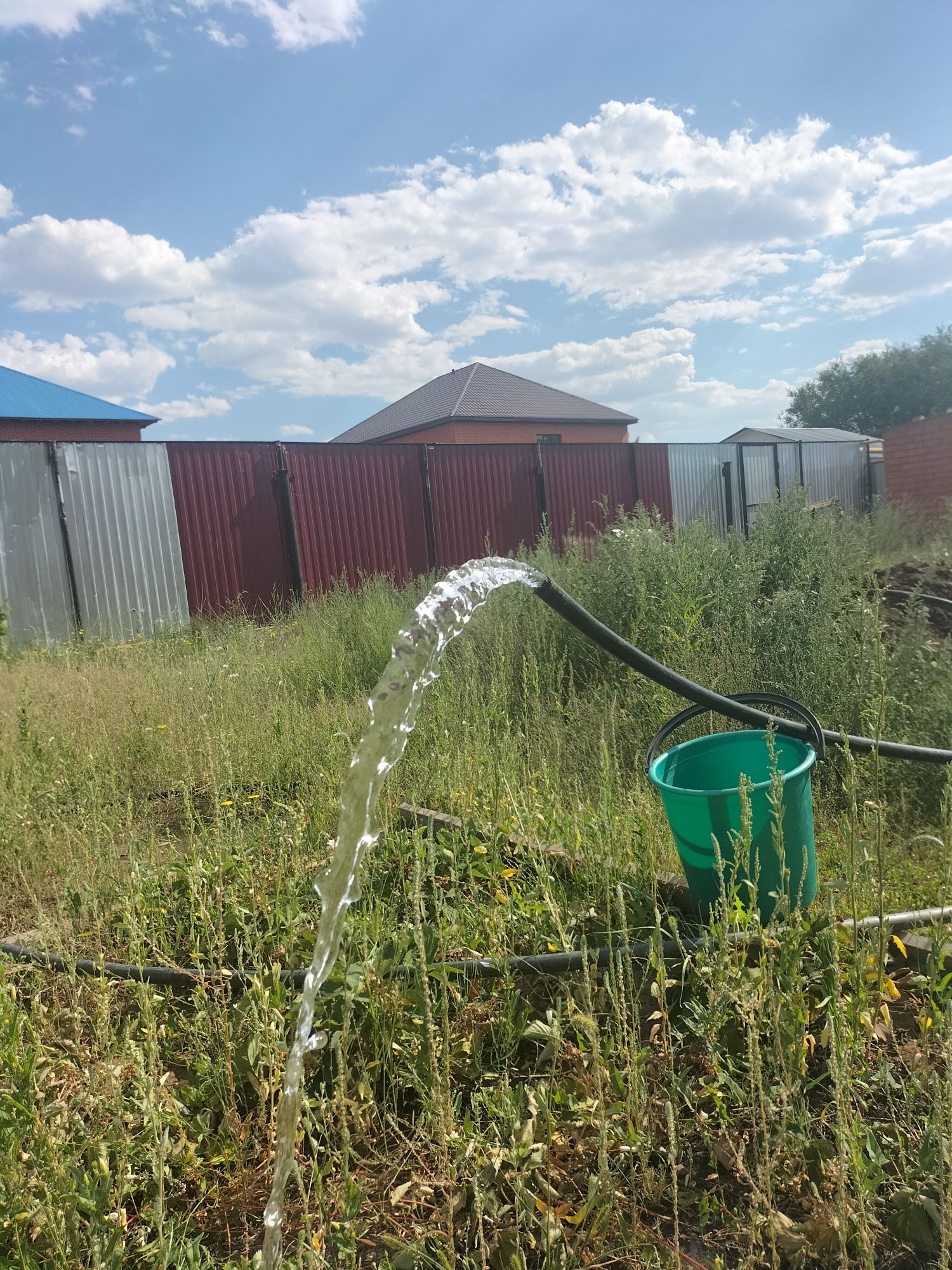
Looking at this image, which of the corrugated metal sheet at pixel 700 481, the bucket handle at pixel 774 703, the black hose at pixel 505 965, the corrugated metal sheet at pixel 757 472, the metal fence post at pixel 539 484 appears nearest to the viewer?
the black hose at pixel 505 965

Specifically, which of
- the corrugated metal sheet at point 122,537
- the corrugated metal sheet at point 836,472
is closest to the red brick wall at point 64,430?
the corrugated metal sheet at point 122,537

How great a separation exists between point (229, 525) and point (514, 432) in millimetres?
20600

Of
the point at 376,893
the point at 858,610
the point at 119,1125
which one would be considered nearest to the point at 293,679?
the point at 376,893

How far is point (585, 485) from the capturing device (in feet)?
42.5

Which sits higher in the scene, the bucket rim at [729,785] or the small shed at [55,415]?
the small shed at [55,415]

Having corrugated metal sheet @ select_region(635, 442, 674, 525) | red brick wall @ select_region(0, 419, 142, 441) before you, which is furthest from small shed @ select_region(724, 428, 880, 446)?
red brick wall @ select_region(0, 419, 142, 441)

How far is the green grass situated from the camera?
132cm

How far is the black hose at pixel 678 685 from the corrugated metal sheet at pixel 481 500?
8.41m

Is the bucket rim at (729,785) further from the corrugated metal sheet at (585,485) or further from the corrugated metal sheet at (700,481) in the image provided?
the corrugated metal sheet at (700,481)

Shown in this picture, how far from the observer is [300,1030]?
56.1 inches

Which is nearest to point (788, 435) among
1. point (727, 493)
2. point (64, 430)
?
point (727, 493)

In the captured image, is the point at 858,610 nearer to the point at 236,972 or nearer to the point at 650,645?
the point at 650,645

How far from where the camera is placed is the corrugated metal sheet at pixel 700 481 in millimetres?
14500

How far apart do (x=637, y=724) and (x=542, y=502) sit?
8756 millimetres
